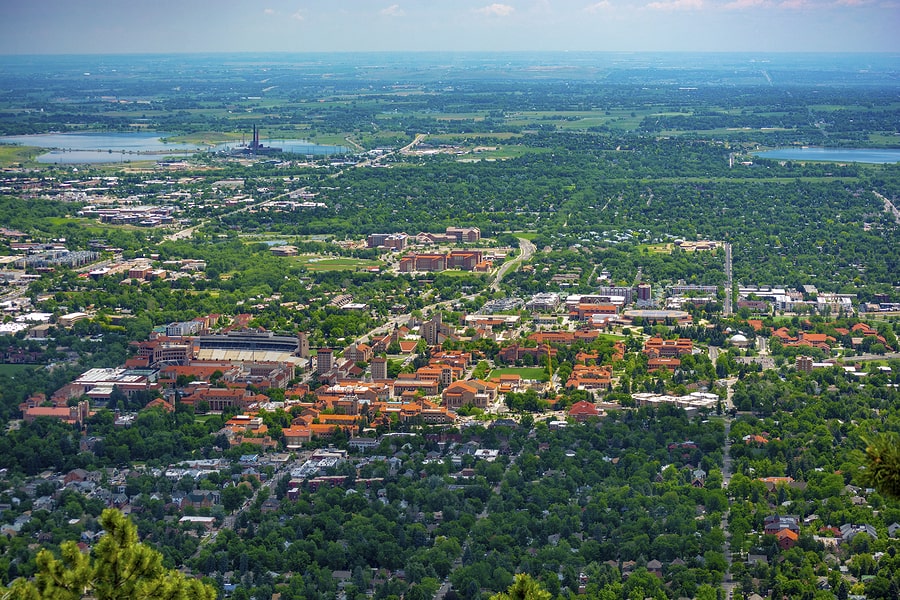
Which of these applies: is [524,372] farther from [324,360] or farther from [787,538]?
[787,538]

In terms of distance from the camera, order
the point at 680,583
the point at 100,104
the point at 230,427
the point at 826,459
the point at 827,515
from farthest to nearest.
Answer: the point at 100,104, the point at 230,427, the point at 826,459, the point at 827,515, the point at 680,583

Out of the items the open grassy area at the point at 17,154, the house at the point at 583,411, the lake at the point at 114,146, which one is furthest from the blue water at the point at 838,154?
the house at the point at 583,411

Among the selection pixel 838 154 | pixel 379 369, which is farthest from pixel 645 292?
pixel 838 154

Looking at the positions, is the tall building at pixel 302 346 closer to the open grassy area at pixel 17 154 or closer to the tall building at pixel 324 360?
the tall building at pixel 324 360

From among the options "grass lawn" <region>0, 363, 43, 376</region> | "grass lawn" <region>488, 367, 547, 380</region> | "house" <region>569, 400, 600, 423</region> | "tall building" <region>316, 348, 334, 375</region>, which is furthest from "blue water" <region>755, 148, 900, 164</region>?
"grass lawn" <region>0, 363, 43, 376</region>

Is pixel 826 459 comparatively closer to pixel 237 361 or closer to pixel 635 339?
pixel 635 339

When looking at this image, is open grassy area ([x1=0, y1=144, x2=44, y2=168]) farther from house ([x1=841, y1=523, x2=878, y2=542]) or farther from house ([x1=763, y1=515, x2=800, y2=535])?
house ([x1=841, y1=523, x2=878, y2=542])

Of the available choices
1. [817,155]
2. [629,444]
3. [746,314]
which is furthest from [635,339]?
[817,155]
